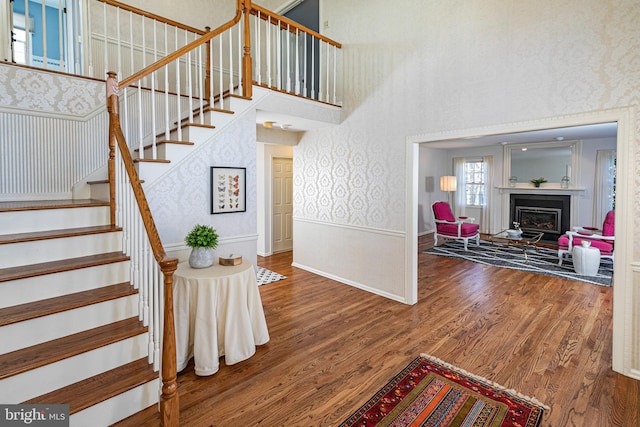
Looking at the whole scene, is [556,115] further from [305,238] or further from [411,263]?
[305,238]

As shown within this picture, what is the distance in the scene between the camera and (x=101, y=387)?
1.78 meters

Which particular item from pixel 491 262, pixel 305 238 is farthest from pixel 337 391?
pixel 491 262

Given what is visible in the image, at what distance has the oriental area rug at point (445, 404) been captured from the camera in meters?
1.94

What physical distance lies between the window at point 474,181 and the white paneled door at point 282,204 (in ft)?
18.1

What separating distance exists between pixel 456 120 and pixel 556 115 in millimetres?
883

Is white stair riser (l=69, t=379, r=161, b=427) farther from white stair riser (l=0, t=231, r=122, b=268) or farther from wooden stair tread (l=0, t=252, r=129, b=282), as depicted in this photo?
white stair riser (l=0, t=231, r=122, b=268)

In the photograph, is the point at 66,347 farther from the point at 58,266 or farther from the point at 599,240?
the point at 599,240

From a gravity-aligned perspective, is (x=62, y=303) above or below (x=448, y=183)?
below

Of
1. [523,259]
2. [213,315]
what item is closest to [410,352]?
[213,315]

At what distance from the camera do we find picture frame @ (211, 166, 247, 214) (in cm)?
316

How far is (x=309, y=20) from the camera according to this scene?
5383 mm

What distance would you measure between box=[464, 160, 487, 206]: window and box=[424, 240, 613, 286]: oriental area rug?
67.5 inches

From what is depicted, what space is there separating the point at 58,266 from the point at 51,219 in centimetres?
56

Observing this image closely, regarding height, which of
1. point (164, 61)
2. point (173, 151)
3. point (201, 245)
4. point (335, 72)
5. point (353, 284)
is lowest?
point (353, 284)
